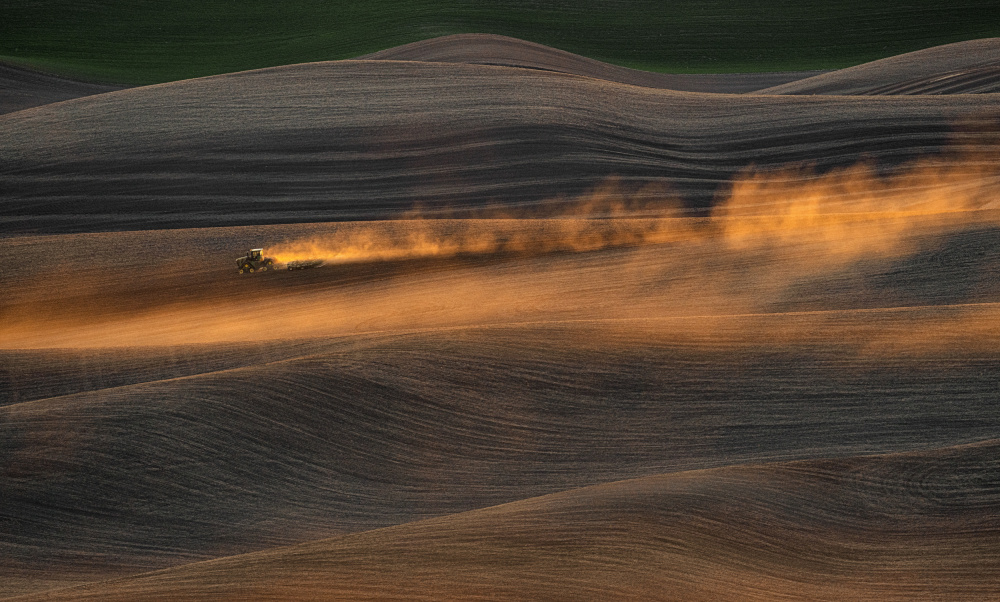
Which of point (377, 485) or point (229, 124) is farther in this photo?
point (229, 124)

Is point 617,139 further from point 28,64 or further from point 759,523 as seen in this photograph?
point 28,64

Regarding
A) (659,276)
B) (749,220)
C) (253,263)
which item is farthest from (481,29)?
(659,276)

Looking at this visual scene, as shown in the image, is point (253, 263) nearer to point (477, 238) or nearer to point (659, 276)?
point (477, 238)

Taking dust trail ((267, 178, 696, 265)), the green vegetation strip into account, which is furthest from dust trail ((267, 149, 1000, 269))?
the green vegetation strip

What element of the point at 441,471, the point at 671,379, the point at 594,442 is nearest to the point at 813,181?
the point at 671,379

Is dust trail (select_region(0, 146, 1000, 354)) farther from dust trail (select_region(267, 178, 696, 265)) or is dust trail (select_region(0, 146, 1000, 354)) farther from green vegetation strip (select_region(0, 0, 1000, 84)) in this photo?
green vegetation strip (select_region(0, 0, 1000, 84))

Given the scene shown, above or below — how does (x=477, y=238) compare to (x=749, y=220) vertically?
below

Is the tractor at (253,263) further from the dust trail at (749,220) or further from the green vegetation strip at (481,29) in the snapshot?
the green vegetation strip at (481,29)

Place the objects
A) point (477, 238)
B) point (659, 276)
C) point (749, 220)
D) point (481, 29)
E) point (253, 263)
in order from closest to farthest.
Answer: point (659, 276) → point (253, 263) → point (477, 238) → point (749, 220) → point (481, 29)

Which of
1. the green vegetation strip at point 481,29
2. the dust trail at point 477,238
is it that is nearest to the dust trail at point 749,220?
the dust trail at point 477,238
